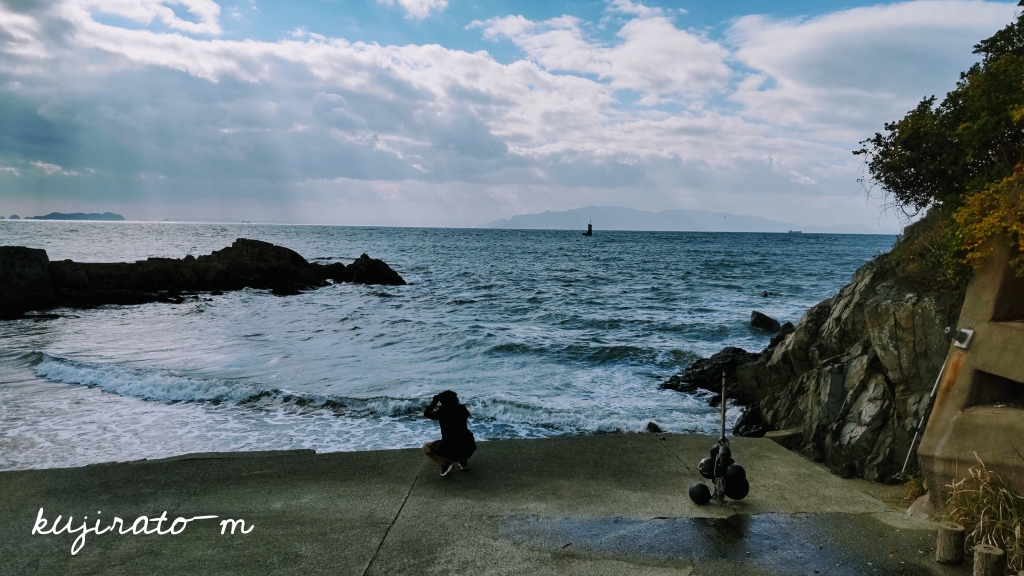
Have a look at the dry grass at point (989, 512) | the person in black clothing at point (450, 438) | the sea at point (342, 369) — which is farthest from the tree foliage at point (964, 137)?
the person in black clothing at point (450, 438)

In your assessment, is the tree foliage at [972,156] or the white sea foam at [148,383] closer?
the tree foliage at [972,156]

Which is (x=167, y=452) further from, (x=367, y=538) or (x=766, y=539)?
(x=766, y=539)

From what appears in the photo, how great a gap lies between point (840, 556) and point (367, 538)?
14.0 feet

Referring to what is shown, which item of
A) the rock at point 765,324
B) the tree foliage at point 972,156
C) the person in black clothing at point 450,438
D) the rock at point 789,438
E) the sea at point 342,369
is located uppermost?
the tree foliage at point 972,156

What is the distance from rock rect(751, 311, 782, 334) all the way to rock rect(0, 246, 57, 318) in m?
29.6

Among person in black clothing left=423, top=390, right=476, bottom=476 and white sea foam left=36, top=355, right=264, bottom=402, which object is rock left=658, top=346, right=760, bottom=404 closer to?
person in black clothing left=423, top=390, right=476, bottom=476

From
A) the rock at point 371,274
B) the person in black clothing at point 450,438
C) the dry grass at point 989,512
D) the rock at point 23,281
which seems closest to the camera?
the dry grass at point 989,512

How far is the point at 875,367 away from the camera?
8.06m

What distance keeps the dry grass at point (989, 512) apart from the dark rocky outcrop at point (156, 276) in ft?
100

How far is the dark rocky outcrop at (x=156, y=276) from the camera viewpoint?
2553 cm

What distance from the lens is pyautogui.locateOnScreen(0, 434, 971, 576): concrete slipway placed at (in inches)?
201

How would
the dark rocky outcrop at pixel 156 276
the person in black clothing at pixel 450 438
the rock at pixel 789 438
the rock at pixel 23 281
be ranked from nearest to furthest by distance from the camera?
the person in black clothing at pixel 450 438 → the rock at pixel 789 438 → the rock at pixel 23 281 → the dark rocky outcrop at pixel 156 276

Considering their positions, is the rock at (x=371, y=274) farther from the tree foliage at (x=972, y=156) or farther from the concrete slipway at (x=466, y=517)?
the tree foliage at (x=972, y=156)

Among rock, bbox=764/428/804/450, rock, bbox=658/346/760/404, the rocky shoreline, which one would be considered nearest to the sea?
rock, bbox=658/346/760/404
